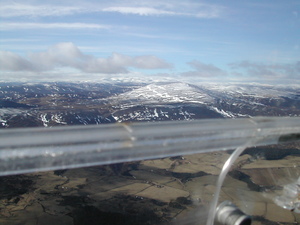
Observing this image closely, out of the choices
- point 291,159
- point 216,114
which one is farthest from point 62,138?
point 216,114

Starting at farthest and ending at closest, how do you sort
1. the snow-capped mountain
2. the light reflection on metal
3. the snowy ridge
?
1. the snowy ridge
2. the snow-capped mountain
3. the light reflection on metal

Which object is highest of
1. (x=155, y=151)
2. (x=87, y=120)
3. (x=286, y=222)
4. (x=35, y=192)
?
(x=155, y=151)

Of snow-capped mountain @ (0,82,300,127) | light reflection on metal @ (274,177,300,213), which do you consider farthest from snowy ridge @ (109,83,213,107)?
light reflection on metal @ (274,177,300,213)

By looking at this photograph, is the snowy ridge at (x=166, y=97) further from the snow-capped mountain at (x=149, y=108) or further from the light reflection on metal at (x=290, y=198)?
the light reflection on metal at (x=290, y=198)

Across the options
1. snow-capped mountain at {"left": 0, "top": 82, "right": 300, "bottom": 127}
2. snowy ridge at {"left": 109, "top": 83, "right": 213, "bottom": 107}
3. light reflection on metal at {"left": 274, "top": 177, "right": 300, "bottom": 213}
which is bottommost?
snowy ridge at {"left": 109, "top": 83, "right": 213, "bottom": 107}

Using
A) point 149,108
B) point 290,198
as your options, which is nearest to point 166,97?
point 149,108

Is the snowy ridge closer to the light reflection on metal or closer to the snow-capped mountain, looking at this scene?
the snow-capped mountain

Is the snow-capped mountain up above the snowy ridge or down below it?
above

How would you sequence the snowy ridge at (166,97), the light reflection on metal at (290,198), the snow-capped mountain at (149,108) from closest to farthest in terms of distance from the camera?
the light reflection on metal at (290,198)
the snow-capped mountain at (149,108)
the snowy ridge at (166,97)

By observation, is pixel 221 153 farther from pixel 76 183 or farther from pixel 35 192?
pixel 35 192

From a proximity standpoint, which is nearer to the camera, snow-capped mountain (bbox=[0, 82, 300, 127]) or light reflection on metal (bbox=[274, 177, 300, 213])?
light reflection on metal (bbox=[274, 177, 300, 213])

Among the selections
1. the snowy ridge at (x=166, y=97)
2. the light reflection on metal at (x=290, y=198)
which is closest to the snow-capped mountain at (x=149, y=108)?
the snowy ridge at (x=166, y=97)
